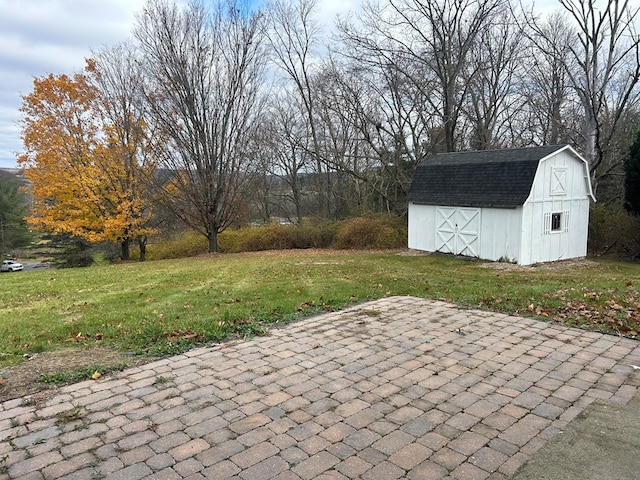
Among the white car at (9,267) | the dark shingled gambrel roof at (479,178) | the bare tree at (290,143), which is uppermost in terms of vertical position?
the bare tree at (290,143)

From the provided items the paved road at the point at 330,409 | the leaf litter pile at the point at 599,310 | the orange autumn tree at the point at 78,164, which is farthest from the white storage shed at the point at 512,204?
the orange autumn tree at the point at 78,164

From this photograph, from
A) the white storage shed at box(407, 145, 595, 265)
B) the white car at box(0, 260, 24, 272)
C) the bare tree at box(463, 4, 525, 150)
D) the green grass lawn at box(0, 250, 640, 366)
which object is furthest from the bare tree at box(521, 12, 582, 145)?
the white car at box(0, 260, 24, 272)

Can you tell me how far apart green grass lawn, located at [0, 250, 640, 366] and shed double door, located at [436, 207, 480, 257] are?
506cm

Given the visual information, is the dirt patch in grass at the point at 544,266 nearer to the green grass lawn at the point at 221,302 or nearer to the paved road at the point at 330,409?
the green grass lawn at the point at 221,302

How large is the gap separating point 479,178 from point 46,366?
14.1 metres

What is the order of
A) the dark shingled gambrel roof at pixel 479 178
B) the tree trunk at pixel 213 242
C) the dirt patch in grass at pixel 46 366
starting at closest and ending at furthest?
the dirt patch in grass at pixel 46 366 → the dark shingled gambrel roof at pixel 479 178 → the tree trunk at pixel 213 242

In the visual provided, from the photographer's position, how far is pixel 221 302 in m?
7.34

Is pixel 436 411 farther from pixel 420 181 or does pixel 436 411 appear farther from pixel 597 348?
pixel 420 181

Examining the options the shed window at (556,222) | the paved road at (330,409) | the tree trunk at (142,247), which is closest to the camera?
the paved road at (330,409)

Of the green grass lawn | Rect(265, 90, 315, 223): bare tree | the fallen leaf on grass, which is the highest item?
Rect(265, 90, 315, 223): bare tree

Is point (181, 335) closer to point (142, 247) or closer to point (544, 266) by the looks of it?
point (544, 266)

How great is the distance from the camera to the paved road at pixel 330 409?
2.73 metres

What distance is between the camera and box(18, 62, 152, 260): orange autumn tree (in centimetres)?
1744

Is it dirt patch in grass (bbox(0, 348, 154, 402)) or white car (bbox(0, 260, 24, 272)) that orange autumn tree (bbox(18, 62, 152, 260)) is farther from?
white car (bbox(0, 260, 24, 272))
